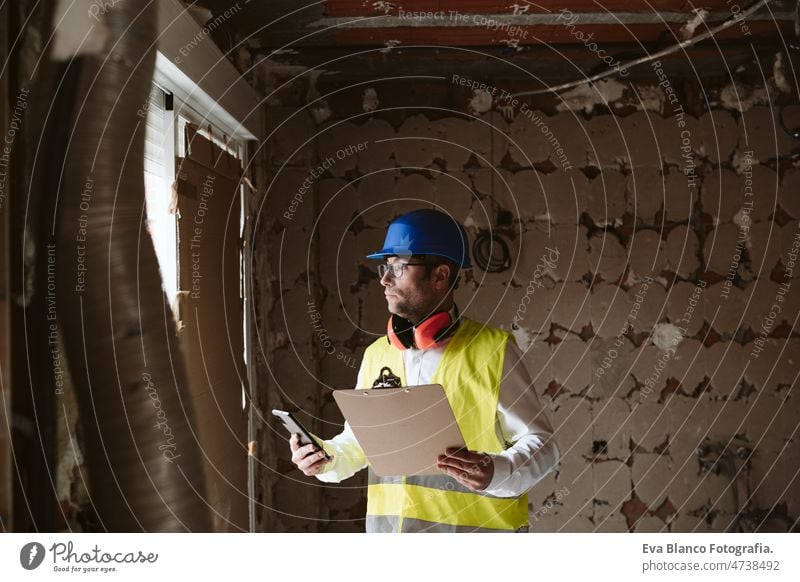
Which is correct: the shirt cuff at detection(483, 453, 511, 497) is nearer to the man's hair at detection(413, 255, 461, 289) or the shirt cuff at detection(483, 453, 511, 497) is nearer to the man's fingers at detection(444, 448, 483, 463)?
the man's fingers at detection(444, 448, 483, 463)

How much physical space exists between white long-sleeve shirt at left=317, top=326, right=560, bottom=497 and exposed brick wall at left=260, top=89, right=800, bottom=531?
34.7 inches

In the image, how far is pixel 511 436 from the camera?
4.90ft

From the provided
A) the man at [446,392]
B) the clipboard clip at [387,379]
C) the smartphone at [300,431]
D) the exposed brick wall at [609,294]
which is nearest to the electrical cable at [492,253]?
the exposed brick wall at [609,294]

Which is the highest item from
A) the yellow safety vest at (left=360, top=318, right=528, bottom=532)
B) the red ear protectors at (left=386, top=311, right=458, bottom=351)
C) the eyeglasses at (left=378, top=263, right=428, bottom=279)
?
the eyeglasses at (left=378, top=263, right=428, bottom=279)

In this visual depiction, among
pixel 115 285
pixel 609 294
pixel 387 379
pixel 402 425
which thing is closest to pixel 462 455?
pixel 402 425

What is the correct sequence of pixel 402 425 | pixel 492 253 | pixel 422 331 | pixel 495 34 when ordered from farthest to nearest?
pixel 492 253 → pixel 495 34 → pixel 422 331 → pixel 402 425

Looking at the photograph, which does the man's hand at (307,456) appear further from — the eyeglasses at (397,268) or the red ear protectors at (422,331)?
the eyeglasses at (397,268)

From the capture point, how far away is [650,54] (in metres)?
2.29

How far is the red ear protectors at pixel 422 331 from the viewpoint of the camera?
153cm

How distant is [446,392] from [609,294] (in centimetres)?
121

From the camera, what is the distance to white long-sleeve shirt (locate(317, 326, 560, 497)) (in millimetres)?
1380

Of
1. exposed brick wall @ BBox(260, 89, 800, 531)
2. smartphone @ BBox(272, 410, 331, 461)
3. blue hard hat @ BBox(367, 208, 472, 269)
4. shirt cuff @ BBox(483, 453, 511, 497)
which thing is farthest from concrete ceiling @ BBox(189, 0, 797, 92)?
shirt cuff @ BBox(483, 453, 511, 497)

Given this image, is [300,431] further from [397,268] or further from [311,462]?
[397,268]
